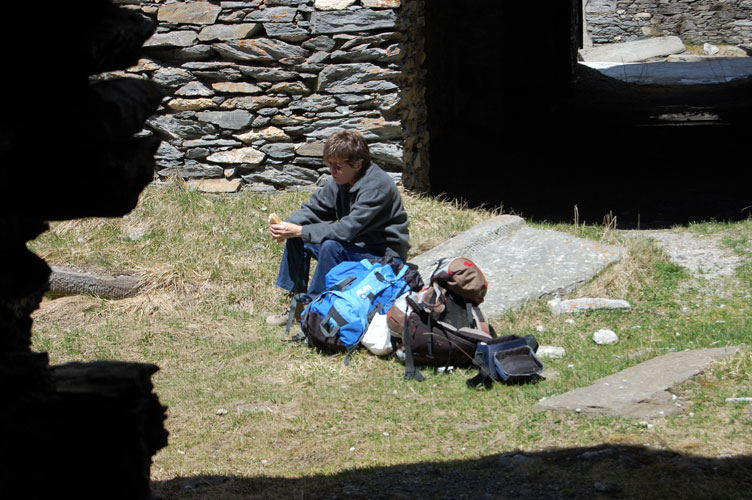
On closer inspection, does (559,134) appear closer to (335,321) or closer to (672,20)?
(335,321)

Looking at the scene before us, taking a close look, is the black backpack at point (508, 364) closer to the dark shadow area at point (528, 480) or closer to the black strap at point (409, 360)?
the black strap at point (409, 360)

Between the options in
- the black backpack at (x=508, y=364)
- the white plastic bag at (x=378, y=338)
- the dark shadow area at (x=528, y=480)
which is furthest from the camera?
the white plastic bag at (x=378, y=338)

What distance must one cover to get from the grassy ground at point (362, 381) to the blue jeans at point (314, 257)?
40cm

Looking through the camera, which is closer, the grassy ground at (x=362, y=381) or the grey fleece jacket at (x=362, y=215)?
the grassy ground at (x=362, y=381)

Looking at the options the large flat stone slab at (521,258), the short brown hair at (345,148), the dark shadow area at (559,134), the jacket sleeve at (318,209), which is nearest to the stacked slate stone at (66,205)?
the short brown hair at (345,148)

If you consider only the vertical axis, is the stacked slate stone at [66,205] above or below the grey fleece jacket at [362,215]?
above

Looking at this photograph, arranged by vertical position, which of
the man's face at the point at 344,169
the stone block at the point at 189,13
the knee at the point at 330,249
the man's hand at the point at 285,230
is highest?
the stone block at the point at 189,13

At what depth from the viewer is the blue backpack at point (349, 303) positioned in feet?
15.8

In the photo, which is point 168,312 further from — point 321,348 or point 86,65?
point 86,65

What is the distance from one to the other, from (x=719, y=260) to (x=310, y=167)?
12.1ft

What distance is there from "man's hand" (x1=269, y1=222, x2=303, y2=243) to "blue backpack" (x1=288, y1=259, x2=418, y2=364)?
38 centimetres

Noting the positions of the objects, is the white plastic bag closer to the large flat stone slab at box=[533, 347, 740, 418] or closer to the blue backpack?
the blue backpack

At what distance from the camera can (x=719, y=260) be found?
5.96 metres

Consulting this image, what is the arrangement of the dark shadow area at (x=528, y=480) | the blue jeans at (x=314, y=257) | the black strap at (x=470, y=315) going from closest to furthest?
the dark shadow area at (x=528, y=480)
the black strap at (x=470, y=315)
the blue jeans at (x=314, y=257)
